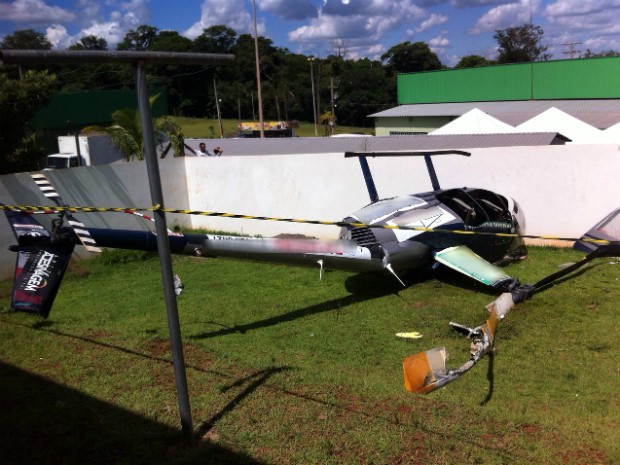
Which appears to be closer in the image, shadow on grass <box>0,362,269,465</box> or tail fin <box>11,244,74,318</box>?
shadow on grass <box>0,362,269,465</box>

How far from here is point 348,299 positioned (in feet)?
30.2

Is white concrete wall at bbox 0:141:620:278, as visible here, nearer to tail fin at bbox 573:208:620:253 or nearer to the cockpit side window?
tail fin at bbox 573:208:620:253

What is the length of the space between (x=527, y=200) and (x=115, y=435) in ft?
33.4

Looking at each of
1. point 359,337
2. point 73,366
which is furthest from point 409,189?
point 73,366

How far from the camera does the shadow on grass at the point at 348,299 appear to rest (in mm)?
7941

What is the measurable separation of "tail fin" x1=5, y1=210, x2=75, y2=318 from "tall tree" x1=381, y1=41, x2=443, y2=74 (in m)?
88.5

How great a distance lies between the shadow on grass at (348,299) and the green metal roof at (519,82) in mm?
33785

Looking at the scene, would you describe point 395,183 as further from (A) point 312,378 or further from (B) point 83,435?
(B) point 83,435

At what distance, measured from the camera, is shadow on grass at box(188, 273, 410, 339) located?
7941 millimetres

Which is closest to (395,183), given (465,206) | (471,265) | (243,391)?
(465,206)

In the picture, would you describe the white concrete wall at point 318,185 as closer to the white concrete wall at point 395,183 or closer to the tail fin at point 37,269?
the white concrete wall at point 395,183

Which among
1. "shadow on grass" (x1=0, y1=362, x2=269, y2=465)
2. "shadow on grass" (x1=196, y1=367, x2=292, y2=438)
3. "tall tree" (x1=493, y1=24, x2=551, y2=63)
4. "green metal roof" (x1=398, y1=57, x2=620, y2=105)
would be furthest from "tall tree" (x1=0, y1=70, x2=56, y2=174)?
"tall tree" (x1=493, y1=24, x2=551, y2=63)

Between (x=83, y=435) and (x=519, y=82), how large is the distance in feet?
143

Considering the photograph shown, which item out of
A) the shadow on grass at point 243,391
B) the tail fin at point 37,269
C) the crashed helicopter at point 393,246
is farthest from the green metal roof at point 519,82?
the tail fin at point 37,269
